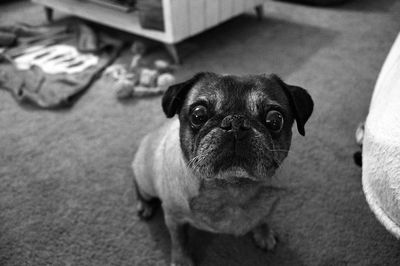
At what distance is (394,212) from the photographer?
2.93ft

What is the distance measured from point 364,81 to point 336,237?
143 cm

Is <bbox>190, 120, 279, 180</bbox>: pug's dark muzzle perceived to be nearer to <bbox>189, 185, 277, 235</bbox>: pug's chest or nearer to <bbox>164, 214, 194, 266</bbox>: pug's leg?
<bbox>189, 185, 277, 235</bbox>: pug's chest

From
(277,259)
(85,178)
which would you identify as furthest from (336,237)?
(85,178)

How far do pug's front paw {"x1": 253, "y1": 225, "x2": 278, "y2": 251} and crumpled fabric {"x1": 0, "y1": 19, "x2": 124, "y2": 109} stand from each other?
1580 mm

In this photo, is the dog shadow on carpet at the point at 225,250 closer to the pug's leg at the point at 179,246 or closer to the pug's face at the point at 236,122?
the pug's leg at the point at 179,246

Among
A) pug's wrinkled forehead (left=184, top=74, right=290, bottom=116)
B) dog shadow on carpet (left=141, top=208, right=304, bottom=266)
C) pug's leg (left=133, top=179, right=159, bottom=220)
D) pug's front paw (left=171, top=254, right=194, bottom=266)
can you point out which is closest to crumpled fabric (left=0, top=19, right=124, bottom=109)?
pug's leg (left=133, top=179, right=159, bottom=220)

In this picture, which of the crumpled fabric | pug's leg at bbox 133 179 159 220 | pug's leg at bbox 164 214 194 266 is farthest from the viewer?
the crumpled fabric

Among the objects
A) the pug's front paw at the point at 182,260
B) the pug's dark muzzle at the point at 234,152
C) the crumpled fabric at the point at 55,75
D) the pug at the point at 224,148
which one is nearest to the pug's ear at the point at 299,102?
the pug at the point at 224,148

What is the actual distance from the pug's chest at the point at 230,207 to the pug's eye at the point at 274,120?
0.23 metres

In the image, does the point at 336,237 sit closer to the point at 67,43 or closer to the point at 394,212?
the point at 394,212

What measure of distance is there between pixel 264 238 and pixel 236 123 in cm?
67

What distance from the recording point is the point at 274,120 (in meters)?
1.00

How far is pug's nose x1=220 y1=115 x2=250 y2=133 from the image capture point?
931 millimetres

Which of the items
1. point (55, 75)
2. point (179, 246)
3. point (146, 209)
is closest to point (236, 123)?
point (179, 246)
